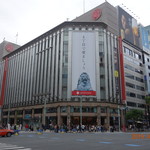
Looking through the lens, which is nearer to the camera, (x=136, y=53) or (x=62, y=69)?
(x=62, y=69)

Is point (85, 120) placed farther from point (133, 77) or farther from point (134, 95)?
point (133, 77)

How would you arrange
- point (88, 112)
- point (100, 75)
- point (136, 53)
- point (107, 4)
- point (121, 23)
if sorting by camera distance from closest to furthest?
1. point (88, 112)
2. point (100, 75)
3. point (107, 4)
4. point (121, 23)
5. point (136, 53)

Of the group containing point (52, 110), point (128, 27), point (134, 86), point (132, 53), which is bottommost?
point (52, 110)

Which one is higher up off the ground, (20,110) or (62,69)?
(62,69)

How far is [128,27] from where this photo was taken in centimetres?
7444

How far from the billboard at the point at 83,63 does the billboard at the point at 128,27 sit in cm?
1722

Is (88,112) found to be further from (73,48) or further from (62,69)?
(73,48)

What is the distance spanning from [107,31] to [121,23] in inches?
478

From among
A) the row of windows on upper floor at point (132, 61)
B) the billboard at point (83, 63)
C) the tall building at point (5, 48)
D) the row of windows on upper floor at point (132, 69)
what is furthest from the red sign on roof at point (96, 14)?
the tall building at point (5, 48)

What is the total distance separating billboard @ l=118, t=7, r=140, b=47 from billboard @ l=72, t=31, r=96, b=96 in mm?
17220

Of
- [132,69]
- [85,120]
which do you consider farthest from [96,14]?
[85,120]

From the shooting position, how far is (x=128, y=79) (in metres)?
66.4

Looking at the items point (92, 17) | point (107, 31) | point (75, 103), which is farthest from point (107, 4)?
point (75, 103)

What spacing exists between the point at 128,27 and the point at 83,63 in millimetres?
31269
